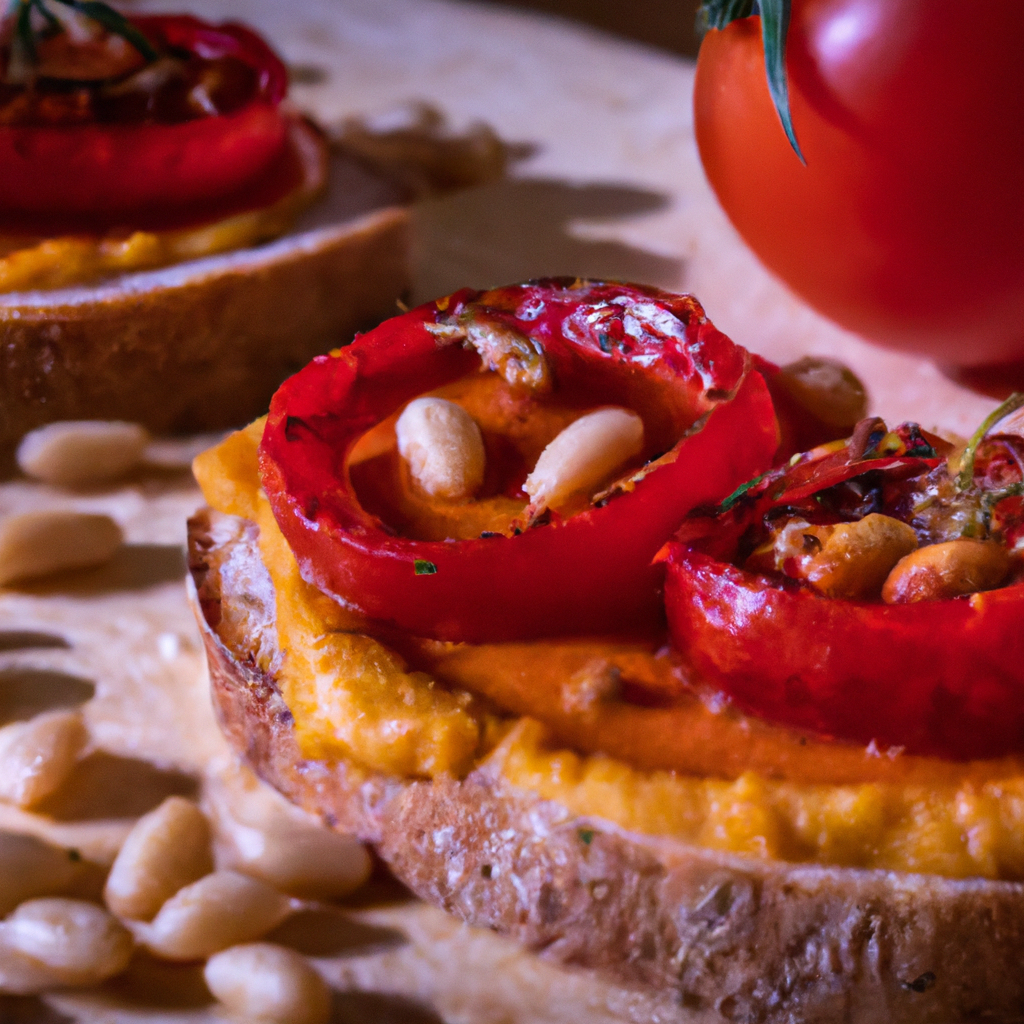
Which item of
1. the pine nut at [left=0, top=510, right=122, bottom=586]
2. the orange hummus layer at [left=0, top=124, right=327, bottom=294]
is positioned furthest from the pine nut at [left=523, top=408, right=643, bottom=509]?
the orange hummus layer at [left=0, top=124, right=327, bottom=294]

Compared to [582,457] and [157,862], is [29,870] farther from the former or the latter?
[582,457]

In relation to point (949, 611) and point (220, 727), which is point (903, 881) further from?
point (220, 727)

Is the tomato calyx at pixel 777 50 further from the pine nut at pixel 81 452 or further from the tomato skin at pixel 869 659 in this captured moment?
the pine nut at pixel 81 452

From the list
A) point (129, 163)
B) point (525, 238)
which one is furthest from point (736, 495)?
point (525, 238)

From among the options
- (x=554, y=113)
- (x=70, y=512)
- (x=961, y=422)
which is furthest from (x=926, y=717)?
(x=554, y=113)

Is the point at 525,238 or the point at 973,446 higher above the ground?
the point at 973,446
